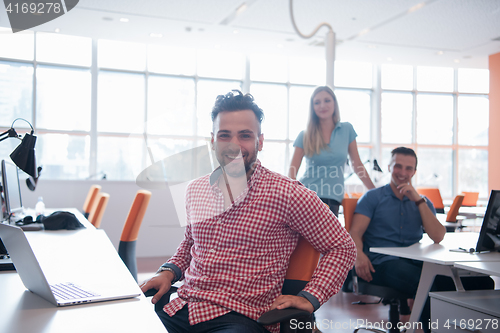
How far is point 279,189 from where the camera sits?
1342mm

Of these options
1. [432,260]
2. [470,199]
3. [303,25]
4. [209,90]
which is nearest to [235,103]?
[432,260]

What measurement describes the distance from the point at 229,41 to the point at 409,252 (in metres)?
6.31

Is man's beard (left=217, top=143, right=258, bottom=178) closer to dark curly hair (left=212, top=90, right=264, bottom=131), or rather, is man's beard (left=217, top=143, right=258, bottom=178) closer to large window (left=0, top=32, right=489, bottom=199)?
dark curly hair (left=212, top=90, right=264, bottom=131)

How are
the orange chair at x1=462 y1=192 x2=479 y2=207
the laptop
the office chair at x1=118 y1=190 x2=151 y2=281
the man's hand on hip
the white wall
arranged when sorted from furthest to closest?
the orange chair at x1=462 y1=192 x2=479 y2=207, the white wall, the office chair at x1=118 y1=190 x2=151 y2=281, the man's hand on hip, the laptop

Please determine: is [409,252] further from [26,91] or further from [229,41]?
[26,91]

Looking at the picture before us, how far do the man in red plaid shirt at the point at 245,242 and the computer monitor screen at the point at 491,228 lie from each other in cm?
94

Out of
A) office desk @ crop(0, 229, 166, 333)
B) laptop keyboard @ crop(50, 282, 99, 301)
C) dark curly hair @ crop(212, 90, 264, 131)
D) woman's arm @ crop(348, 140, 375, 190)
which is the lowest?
office desk @ crop(0, 229, 166, 333)

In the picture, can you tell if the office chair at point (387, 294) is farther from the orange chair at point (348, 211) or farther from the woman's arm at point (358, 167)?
the woman's arm at point (358, 167)

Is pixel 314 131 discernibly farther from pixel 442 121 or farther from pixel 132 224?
pixel 442 121

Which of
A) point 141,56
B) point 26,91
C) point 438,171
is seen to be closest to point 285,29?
point 141,56

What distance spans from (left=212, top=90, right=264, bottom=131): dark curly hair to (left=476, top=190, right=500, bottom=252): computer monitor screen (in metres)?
1.19

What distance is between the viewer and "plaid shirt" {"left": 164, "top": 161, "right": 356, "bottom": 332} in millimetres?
1273

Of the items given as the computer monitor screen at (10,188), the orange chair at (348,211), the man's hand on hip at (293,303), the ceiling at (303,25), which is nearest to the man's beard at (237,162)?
the man's hand on hip at (293,303)

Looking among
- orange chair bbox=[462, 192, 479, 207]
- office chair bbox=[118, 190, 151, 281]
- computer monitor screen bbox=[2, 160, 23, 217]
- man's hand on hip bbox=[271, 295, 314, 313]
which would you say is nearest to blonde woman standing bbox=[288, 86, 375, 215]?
office chair bbox=[118, 190, 151, 281]
